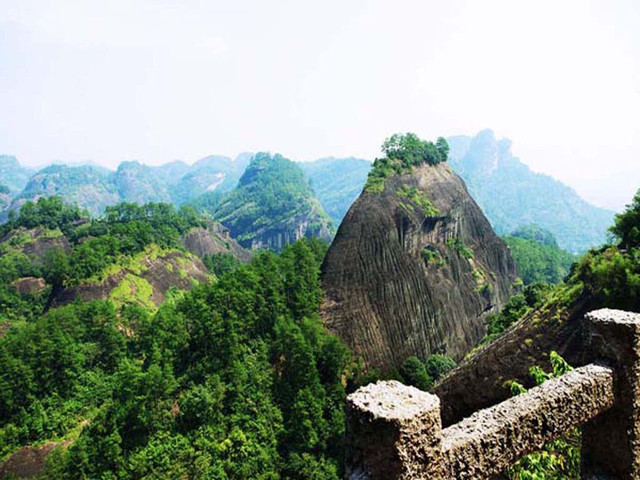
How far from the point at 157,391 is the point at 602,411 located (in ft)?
82.4

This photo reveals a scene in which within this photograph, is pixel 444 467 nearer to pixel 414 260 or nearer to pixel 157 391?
pixel 157 391

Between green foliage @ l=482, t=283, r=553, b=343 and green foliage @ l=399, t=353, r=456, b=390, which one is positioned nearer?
green foliage @ l=482, t=283, r=553, b=343

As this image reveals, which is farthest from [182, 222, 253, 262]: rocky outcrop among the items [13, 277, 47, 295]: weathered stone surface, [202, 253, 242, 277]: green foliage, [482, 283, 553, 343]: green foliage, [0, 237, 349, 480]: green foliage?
[482, 283, 553, 343]: green foliage

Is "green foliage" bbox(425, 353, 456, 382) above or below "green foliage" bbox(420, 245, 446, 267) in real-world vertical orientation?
below

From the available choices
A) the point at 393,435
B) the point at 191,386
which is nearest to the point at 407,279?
the point at 191,386

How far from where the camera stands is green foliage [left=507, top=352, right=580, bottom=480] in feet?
18.1

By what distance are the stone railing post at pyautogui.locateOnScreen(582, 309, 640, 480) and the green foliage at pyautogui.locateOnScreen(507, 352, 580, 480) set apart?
543 mm

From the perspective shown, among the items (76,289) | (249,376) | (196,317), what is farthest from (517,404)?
(76,289)

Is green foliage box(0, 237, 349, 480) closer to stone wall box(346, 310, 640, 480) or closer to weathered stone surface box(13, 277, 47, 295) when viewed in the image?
stone wall box(346, 310, 640, 480)

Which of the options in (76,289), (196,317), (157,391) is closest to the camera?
(157,391)

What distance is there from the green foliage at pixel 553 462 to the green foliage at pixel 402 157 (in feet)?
116

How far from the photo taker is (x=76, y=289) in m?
44.9

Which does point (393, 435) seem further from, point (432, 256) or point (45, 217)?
point (45, 217)

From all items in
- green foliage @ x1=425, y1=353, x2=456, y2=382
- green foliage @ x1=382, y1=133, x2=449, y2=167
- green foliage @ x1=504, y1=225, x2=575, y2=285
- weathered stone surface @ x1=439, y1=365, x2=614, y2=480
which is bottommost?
green foliage @ x1=504, y1=225, x2=575, y2=285
